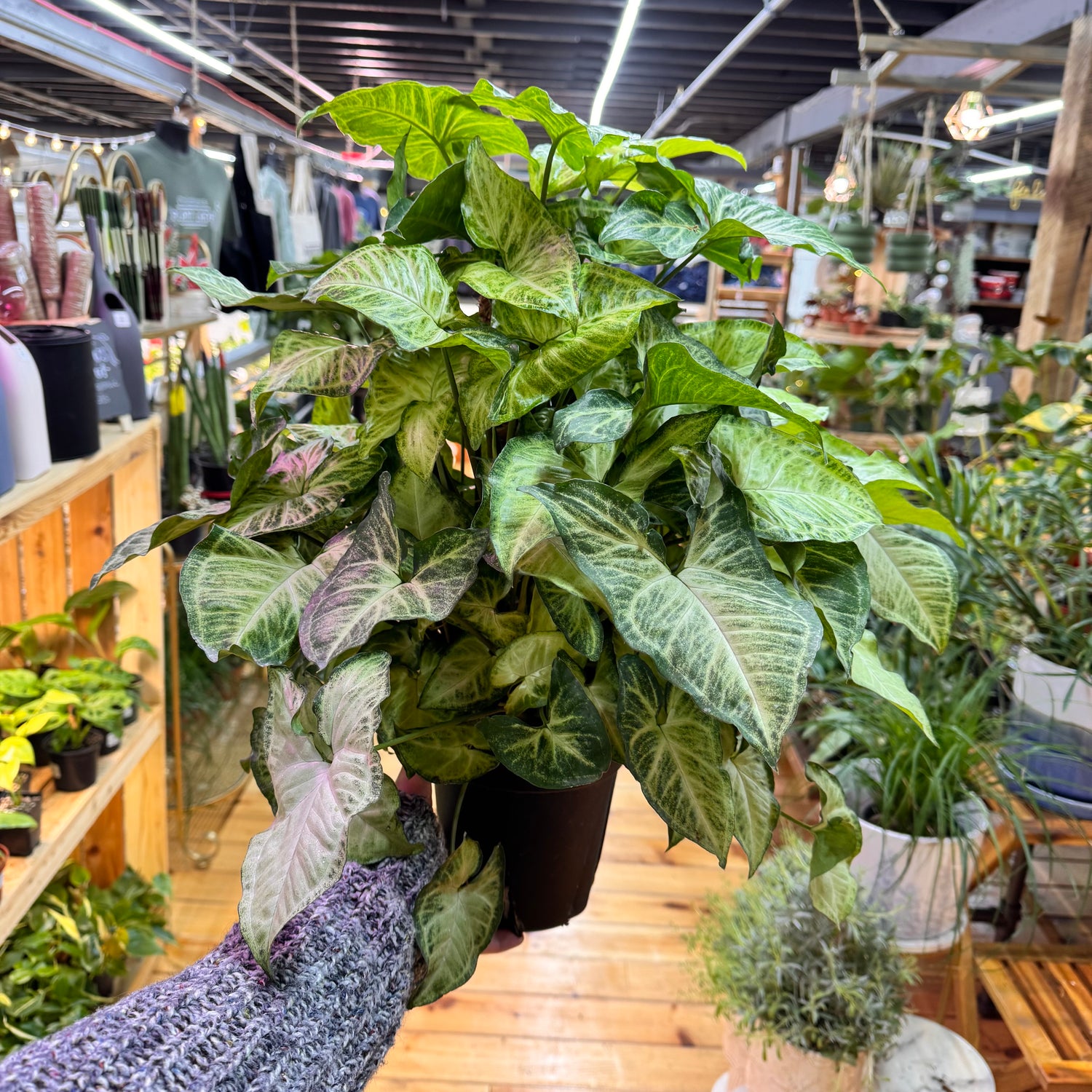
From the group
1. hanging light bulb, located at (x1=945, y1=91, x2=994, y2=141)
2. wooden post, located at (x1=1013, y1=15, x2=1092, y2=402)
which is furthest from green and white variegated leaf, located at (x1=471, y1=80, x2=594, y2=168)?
hanging light bulb, located at (x1=945, y1=91, x2=994, y2=141)

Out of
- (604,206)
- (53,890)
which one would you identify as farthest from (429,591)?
(53,890)

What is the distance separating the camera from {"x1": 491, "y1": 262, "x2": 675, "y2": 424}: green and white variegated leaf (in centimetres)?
63

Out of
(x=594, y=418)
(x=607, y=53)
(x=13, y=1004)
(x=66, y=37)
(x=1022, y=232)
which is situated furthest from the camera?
(x=1022, y=232)

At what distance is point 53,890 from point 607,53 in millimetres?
6900

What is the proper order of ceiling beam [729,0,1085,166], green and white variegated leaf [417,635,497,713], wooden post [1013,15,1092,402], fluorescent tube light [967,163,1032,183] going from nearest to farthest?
green and white variegated leaf [417,635,497,713] < wooden post [1013,15,1092,402] < ceiling beam [729,0,1085,166] < fluorescent tube light [967,163,1032,183]

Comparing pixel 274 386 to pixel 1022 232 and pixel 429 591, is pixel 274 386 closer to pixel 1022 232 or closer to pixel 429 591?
pixel 429 591

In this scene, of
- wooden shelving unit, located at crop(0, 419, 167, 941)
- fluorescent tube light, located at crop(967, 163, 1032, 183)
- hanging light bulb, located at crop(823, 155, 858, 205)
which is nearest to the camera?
wooden shelving unit, located at crop(0, 419, 167, 941)

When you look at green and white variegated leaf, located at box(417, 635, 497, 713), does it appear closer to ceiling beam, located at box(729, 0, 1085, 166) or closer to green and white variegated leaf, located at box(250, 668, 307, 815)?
green and white variegated leaf, located at box(250, 668, 307, 815)

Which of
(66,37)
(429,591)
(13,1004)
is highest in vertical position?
(66,37)

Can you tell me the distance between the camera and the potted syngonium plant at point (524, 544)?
1.89 feet

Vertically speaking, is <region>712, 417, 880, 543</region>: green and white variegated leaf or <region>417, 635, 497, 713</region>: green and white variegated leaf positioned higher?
<region>712, 417, 880, 543</region>: green and white variegated leaf

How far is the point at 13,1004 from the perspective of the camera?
1.69 meters

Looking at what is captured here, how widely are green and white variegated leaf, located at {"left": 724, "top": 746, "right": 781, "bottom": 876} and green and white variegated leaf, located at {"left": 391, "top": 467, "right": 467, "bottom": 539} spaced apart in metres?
0.30

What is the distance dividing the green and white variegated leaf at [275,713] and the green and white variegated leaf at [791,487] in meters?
0.34
